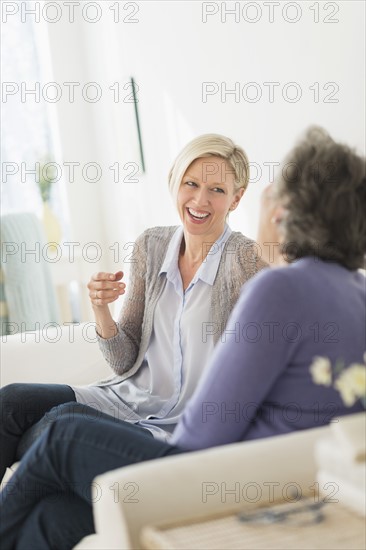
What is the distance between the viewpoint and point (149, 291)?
2355 millimetres

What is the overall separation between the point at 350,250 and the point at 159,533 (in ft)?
2.01

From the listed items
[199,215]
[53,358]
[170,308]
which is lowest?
[53,358]

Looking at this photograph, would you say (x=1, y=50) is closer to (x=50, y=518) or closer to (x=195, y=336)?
(x=195, y=336)

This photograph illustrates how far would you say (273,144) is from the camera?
2975mm

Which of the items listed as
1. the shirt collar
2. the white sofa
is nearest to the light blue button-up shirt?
the shirt collar

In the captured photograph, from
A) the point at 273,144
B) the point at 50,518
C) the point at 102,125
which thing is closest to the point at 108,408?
the point at 50,518

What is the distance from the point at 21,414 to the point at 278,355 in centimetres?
86

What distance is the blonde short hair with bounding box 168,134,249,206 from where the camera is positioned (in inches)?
90.8

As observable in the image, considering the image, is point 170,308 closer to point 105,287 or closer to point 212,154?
point 105,287

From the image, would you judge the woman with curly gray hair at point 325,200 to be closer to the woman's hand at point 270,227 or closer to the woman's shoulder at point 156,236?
the woman's hand at point 270,227

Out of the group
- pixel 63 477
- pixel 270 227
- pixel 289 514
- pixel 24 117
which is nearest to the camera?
pixel 289 514

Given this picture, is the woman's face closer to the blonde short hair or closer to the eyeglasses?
the blonde short hair

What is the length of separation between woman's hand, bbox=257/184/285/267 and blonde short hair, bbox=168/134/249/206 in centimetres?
25

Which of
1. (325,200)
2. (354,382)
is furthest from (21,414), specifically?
(354,382)
